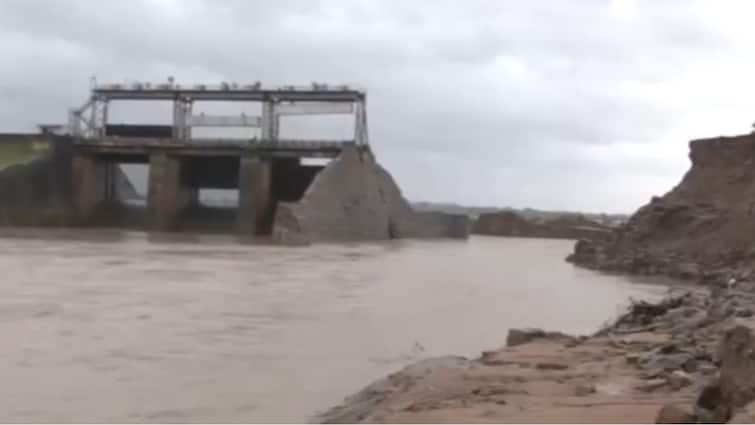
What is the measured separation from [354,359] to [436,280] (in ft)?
44.8

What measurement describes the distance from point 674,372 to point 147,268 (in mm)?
19442

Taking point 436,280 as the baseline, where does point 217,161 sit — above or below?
above

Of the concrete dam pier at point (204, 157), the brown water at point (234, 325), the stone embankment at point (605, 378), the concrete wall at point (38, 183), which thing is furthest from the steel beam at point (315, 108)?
the stone embankment at point (605, 378)

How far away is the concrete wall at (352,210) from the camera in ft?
152

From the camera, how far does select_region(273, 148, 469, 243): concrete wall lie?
46.3 meters

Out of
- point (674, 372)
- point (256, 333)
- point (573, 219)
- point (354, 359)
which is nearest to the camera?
point (674, 372)

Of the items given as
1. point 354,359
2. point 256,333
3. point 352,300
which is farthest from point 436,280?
point 354,359

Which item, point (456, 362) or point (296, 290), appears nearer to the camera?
point (456, 362)

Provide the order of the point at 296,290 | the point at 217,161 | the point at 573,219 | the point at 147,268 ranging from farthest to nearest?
the point at 573,219
the point at 217,161
the point at 147,268
the point at 296,290

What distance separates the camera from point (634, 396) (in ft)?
21.7

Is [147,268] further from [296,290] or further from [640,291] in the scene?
[640,291]

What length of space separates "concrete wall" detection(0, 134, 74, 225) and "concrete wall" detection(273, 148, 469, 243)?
44.5 feet

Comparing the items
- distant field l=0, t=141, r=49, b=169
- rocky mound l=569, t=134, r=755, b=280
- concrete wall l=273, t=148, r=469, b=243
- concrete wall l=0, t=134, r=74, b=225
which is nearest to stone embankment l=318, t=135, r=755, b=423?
rocky mound l=569, t=134, r=755, b=280

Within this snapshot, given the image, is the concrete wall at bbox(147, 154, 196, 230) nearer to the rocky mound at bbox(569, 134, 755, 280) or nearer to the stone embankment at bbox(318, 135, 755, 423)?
the rocky mound at bbox(569, 134, 755, 280)
